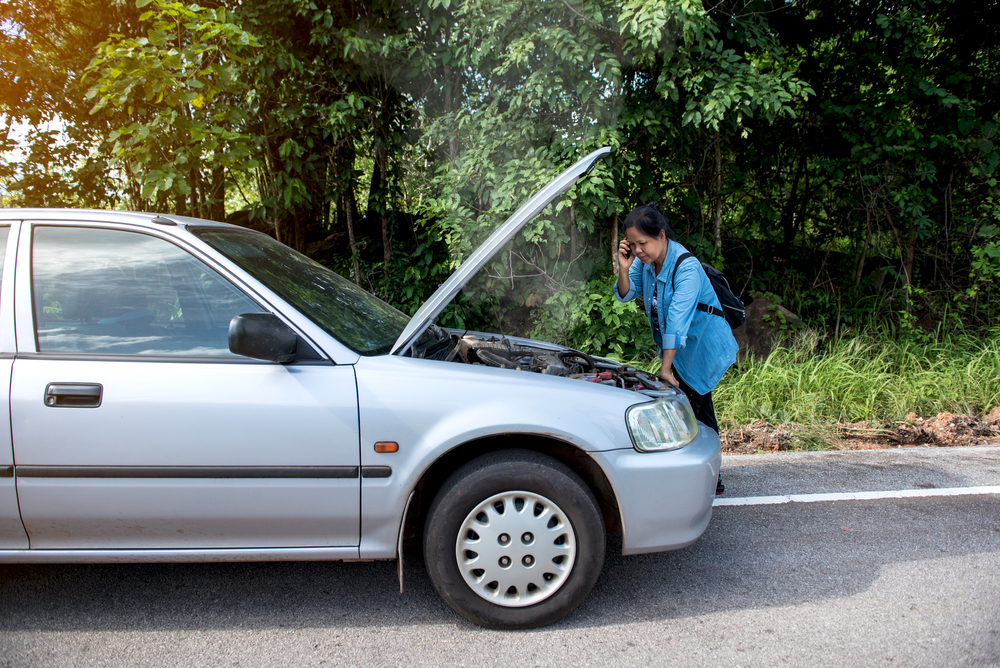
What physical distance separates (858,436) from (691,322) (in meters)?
2.56

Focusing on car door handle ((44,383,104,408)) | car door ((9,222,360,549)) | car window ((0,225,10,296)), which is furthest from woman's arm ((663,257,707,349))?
car window ((0,225,10,296))

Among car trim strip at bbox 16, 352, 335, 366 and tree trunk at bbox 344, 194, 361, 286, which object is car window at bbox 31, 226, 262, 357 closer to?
car trim strip at bbox 16, 352, 335, 366

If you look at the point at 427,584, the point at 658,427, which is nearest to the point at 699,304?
the point at 658,427

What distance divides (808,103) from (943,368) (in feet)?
11.0

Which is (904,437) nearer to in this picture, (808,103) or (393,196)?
(808,103)

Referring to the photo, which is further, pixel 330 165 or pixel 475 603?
pixel 330 165

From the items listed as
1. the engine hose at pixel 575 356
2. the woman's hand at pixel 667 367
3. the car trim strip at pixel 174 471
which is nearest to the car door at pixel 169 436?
the car trim strip at pixel 174 471

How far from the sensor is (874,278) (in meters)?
8.42

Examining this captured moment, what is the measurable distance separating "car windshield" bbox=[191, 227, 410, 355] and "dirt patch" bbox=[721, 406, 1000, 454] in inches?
124

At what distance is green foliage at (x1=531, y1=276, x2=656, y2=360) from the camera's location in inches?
267

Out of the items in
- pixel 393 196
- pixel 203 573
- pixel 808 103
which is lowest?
pixel 203 573

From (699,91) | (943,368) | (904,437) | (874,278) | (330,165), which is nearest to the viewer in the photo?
(904,437)

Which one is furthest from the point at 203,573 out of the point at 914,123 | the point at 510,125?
the point at 914,123

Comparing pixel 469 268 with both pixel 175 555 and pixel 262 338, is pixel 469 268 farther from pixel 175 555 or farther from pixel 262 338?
pixel 175 555
